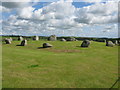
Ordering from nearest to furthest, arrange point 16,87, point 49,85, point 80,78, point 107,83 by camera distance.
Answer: point 16,87 → point 49,85 → point 107,83 → point 80,78

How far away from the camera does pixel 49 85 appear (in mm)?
13250

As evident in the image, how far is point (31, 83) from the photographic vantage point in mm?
13617

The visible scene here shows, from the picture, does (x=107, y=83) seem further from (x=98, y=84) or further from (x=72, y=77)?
(x=72, y=77)

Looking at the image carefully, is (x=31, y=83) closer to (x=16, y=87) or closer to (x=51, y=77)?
(x=16, y=87)

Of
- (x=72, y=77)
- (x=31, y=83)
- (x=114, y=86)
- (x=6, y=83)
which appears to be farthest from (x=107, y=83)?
(x=6, y=83)

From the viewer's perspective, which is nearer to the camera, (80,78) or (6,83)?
(6,83)

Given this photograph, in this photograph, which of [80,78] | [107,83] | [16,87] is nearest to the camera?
[16,87]

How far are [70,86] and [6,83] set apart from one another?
6.43 metres

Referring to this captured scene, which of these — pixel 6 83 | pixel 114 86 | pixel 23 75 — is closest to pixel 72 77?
pixel 114 86

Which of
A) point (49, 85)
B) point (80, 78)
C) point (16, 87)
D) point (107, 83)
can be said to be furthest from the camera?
point (80, 78)

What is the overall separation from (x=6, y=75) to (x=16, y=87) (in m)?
3.99

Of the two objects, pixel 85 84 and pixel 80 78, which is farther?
pixel 80 78

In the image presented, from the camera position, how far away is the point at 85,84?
1370 centimetres

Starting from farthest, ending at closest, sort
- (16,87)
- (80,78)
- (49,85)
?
(80,78), (49,85), (16,87)
